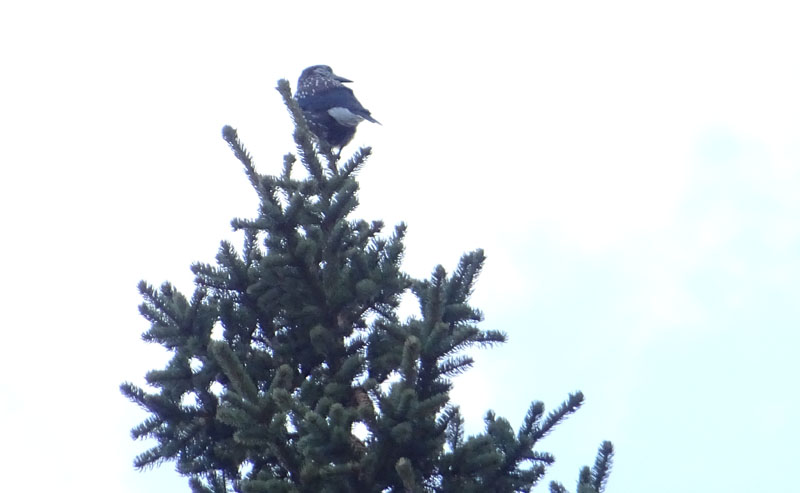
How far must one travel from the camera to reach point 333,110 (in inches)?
359

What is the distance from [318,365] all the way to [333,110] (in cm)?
475

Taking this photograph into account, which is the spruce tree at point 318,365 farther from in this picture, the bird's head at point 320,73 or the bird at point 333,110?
the bird's head at point 320,73

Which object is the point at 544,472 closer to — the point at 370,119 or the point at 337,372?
the point at 337,372

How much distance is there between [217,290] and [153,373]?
0.60m

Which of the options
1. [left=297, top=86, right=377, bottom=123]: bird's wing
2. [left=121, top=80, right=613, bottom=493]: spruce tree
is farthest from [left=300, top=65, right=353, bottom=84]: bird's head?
[left=121, top=80, right=613, bottom=493]: spruce tree

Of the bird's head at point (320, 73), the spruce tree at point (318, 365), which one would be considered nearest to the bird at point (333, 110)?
the bird's head at point (320, 73)

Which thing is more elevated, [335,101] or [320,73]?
[320,73]

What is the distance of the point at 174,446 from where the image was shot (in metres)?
4.31

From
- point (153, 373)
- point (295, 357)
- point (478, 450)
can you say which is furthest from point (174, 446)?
point (478, 450)

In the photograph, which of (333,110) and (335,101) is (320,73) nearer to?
(335,101)

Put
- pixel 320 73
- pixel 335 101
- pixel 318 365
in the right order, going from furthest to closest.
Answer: pixel 320 73 < pixel 335 101 < pixel 318 365

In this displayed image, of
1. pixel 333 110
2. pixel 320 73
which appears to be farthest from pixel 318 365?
pixel 320 73

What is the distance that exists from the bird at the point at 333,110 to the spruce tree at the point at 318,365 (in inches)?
149

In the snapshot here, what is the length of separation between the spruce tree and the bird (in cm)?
379
